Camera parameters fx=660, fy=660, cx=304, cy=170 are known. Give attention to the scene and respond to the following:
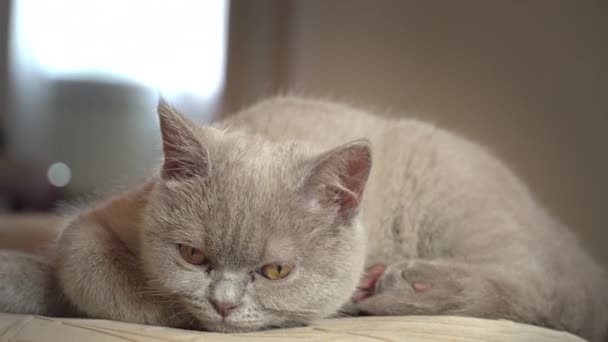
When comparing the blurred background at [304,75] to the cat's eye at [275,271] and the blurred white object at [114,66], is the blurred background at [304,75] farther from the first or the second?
the cat's eye at [275,271]

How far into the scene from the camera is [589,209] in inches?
101

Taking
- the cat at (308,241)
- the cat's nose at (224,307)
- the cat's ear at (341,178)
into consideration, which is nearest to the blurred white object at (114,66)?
the cat at (308,241)

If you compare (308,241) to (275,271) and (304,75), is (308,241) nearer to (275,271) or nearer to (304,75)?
(275,271)

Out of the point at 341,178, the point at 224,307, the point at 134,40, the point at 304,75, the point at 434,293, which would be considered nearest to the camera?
the point at 224,307

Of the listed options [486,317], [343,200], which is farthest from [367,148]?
[486,317]

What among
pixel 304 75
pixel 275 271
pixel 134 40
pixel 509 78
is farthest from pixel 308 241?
pixel 134 40

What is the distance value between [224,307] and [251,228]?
139 mm

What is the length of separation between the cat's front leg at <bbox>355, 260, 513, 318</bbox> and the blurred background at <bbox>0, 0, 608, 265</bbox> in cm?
60

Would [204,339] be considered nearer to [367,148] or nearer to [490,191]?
[367,148]

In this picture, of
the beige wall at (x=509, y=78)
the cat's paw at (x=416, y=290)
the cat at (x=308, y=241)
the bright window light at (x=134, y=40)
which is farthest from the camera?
the bright window light at (x=134, y=40)

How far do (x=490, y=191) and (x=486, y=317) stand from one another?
1.21 ft

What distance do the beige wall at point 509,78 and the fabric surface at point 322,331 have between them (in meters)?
1.46

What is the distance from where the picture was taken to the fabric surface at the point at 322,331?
1027 millimetres

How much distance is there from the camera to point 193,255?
1160mm
